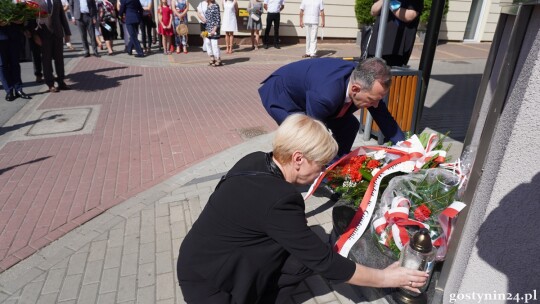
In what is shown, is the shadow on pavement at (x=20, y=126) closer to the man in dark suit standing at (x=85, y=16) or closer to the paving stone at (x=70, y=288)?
the paving stone at (x=70, y=288)

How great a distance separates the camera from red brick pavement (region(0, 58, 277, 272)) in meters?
3.56

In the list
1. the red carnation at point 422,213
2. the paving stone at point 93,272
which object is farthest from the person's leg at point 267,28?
the red carnation at point 422,213

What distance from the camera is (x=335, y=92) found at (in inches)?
110

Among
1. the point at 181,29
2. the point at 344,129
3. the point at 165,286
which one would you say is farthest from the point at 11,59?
the point at 344,129

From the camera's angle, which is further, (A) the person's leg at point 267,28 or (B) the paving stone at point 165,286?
(A) the person's leg at point 267,28

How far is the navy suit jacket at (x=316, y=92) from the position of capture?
9.25 feet

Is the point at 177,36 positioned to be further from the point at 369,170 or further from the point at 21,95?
the point at 369,170

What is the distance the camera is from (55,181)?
4.19 meters

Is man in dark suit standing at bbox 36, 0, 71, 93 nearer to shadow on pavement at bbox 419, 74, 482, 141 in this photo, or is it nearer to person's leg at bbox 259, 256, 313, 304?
shadow on pavement at bbox 419, 74, 482, 141

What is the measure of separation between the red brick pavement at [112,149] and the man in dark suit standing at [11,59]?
0.67 m

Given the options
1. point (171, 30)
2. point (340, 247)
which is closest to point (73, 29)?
point (171, 30)

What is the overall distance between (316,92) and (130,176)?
258cm

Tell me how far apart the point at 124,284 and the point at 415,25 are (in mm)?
4257

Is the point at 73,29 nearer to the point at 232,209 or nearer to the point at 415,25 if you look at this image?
the point at 415,25
